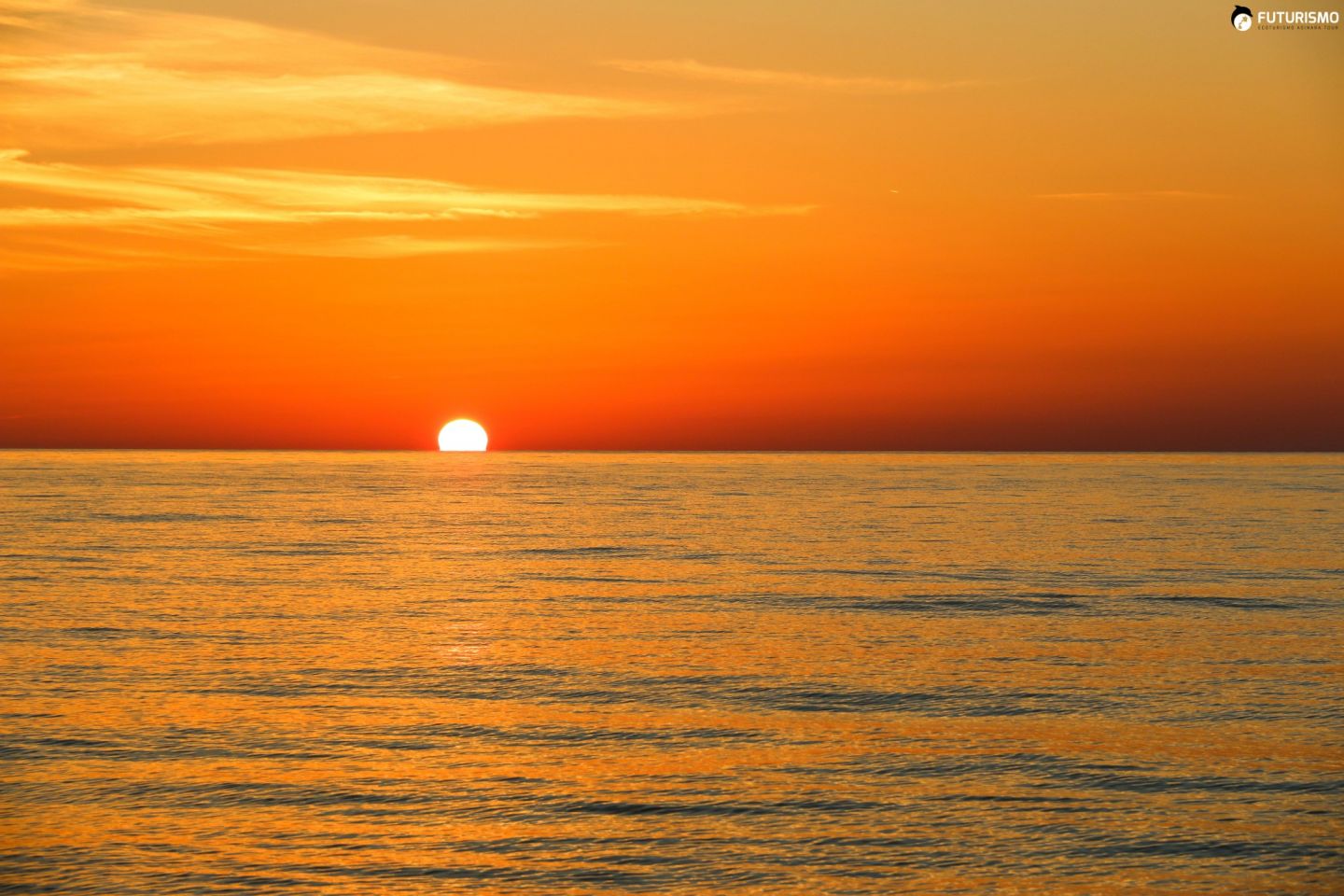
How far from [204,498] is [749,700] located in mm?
98798

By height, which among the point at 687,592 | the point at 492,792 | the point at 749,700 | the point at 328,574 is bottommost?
the point at 492,792

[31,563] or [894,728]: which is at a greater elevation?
[31,563]

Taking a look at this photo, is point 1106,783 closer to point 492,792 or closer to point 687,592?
point 492,792

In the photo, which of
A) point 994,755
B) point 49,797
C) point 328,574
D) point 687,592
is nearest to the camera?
point 49,797

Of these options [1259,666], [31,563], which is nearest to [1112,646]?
[1259,666]

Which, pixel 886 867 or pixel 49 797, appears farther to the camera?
pixel 49 797

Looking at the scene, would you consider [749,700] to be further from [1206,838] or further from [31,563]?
[31,563]

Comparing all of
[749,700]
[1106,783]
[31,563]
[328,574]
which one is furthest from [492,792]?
[31,563]

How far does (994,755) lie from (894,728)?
2187 mm

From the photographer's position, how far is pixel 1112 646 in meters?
29.2

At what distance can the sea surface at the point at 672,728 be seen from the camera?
47.9 feet

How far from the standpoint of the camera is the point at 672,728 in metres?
20.8

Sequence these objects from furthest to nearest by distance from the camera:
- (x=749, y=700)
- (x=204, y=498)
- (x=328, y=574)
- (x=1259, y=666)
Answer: (x=204, y=498), (x=328, y=574), (x=1259, y=666), (x=749, y=700)

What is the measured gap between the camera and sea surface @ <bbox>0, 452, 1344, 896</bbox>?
14.6 metres
